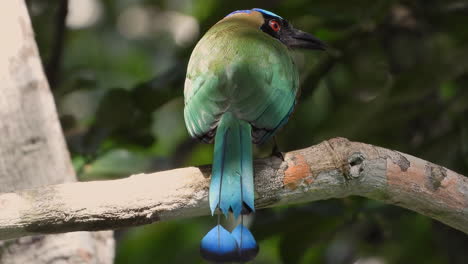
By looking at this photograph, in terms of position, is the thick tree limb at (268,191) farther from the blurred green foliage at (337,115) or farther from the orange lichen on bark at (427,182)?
the blurred green foliage at (337,115)

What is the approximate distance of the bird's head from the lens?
12.5 ft

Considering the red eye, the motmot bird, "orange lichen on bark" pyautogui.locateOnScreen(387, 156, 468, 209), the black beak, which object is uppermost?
the red eye

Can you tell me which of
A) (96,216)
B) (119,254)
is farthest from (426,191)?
(119,254)

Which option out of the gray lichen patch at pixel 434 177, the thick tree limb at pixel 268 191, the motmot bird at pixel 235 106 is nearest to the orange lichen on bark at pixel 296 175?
the thick tree limb at pixel 268 191

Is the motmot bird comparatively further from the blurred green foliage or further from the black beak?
the blurred green foliage

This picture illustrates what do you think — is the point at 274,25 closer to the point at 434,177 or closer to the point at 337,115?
the point at 337,115

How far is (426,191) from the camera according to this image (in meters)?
2.78

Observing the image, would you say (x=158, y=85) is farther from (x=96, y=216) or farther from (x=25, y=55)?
(x=96, y=216)

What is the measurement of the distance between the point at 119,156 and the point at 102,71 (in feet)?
7.71

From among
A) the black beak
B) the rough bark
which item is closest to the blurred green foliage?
the black beak

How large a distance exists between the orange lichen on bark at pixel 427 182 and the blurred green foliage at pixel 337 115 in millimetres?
983

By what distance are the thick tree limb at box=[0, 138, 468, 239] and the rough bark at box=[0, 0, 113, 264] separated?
0.73 meters

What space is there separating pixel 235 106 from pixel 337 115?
1.10 metres

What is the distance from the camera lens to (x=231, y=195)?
2.62m
